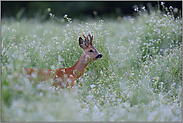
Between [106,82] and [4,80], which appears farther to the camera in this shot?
[106,82]

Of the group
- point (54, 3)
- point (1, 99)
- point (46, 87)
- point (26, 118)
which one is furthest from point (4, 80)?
point (54, 3)

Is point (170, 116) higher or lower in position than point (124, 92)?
lower

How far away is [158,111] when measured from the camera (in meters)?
2.73

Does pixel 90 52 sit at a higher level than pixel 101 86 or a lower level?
higher

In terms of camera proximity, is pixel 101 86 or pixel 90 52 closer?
pixel 101 86

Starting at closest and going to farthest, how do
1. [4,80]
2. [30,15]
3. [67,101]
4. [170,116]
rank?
[67,101] < [170,116] < [4,80] < [30,15]

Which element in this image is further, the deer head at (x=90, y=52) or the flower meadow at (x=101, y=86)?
the deer head at (x=90, y=52)

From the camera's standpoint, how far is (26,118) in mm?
2246

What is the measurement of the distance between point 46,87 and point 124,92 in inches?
42.3

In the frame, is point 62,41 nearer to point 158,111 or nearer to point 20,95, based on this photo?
point 20,95

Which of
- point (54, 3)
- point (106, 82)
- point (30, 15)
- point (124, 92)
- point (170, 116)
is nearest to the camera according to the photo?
point (170, 116)

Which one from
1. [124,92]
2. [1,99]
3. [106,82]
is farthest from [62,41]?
[1,99]

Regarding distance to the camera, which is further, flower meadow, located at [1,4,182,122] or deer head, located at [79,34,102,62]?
deer head, located at [79,34,102,62]

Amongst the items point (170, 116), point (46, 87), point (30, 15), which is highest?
point (30, 15)
